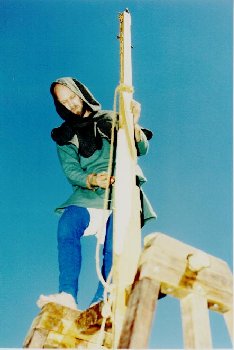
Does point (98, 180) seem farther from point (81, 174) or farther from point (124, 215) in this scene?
point (124, 215)

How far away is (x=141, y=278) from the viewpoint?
1.60 meters

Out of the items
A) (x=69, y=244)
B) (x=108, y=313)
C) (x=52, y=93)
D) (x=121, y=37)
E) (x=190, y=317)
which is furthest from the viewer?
(x=52, y=93)

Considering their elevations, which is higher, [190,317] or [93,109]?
[93,109]

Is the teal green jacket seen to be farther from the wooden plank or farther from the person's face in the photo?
the wooden plank

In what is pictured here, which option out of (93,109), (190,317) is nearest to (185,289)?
(190,317)

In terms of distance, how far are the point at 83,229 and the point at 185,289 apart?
7.32 ft

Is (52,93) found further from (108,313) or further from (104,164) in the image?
(108,313)

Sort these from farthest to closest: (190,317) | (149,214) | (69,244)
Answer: (149,214) → (69,244) → (190,317)

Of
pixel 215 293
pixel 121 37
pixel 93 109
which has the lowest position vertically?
pixel 215 293

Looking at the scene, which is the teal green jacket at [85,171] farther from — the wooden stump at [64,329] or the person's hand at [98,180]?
the wooden stump at [64,329]

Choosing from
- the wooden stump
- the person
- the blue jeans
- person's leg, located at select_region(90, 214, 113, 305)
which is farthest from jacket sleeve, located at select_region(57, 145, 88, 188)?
the wooden stump

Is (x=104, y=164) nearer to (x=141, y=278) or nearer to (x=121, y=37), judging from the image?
(x=121, y=37)

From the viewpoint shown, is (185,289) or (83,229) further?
(83,229)

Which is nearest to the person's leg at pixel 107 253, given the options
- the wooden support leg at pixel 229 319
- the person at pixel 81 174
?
the person at pixel 81 174
